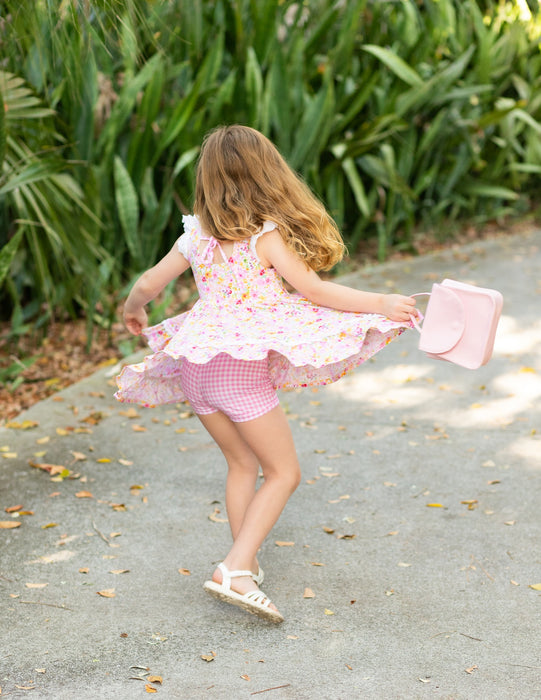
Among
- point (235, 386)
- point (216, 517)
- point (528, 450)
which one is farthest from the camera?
point (528, 450)

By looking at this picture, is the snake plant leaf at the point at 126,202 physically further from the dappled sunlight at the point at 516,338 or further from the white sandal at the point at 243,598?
the white sandal at the point at 243,598

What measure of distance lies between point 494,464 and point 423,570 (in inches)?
37.9

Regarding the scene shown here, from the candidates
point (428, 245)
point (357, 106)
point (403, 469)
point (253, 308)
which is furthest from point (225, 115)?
point (253, 308)

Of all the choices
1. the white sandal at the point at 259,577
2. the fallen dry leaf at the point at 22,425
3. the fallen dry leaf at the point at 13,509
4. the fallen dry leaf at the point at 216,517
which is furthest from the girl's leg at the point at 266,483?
the fallen dry leaf at the point at 22,425

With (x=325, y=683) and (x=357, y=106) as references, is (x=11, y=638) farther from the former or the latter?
(x=357, y=106)

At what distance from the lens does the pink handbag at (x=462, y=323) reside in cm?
246

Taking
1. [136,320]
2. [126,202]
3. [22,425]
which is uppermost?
[136,320]

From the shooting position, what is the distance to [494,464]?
12.5ft

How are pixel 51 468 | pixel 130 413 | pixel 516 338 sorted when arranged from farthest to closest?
A: pixel 516 338, pixel 130 413, pixel 51 468

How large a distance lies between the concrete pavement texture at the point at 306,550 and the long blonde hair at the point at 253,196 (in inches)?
43.7

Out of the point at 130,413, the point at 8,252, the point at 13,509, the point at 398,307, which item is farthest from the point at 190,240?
the point at 130,413

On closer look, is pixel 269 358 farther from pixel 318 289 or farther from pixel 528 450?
pixel 528 450

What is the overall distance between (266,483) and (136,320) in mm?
680

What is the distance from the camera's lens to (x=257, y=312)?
8.62 ft
